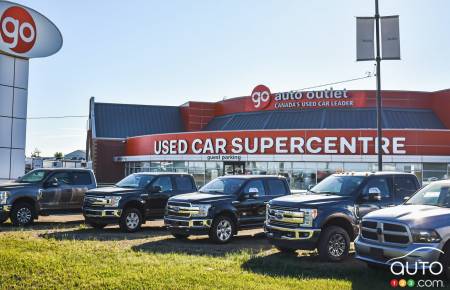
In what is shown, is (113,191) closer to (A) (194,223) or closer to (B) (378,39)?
(A) (194,223)

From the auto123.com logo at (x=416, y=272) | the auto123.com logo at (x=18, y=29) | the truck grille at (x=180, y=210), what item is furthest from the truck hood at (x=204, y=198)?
the auto123.com logo at (x=18, y=29)

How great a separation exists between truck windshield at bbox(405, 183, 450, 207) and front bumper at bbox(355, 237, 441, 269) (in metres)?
1.16

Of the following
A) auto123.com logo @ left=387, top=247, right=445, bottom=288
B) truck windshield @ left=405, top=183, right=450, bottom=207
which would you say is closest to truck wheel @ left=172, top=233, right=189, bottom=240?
truck windshield @ left=405, top=183, right=450, bottom=207

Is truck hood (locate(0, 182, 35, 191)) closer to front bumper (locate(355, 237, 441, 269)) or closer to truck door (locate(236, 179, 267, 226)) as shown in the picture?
truck door (locate(236, 179, 267, 226))

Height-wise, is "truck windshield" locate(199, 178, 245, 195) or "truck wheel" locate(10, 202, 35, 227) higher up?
"truck windshield" locate(199, 178, 245, 195)

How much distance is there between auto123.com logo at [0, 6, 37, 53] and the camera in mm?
13547

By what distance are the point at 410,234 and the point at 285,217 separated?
126 inches

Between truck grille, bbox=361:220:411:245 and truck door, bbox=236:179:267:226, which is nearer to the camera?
truck grille, bbox=361:220:411:245

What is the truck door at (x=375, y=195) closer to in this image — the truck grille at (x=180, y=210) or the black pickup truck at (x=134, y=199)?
the truck grille at (x=180, y=210)

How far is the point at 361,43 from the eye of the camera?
18438 millimetres

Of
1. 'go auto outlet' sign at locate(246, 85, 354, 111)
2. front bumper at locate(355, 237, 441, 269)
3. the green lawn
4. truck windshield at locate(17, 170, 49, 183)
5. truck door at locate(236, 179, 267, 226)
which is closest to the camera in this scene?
front bumper at locate(355, 237, 441, 269)

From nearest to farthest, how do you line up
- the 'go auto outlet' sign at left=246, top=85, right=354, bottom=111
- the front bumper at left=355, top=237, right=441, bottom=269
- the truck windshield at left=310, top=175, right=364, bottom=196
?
the front bumper at left=355, top=237, right=441, bottom=269 → the truck windshield at left=310, top=175, right=364, bottom=196 → the 'go auto outlet' sign at left=246, top=85, right=354, bottom=111

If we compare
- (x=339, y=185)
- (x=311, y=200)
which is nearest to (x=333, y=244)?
(x=311, y=200)

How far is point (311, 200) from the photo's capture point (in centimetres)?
1048
